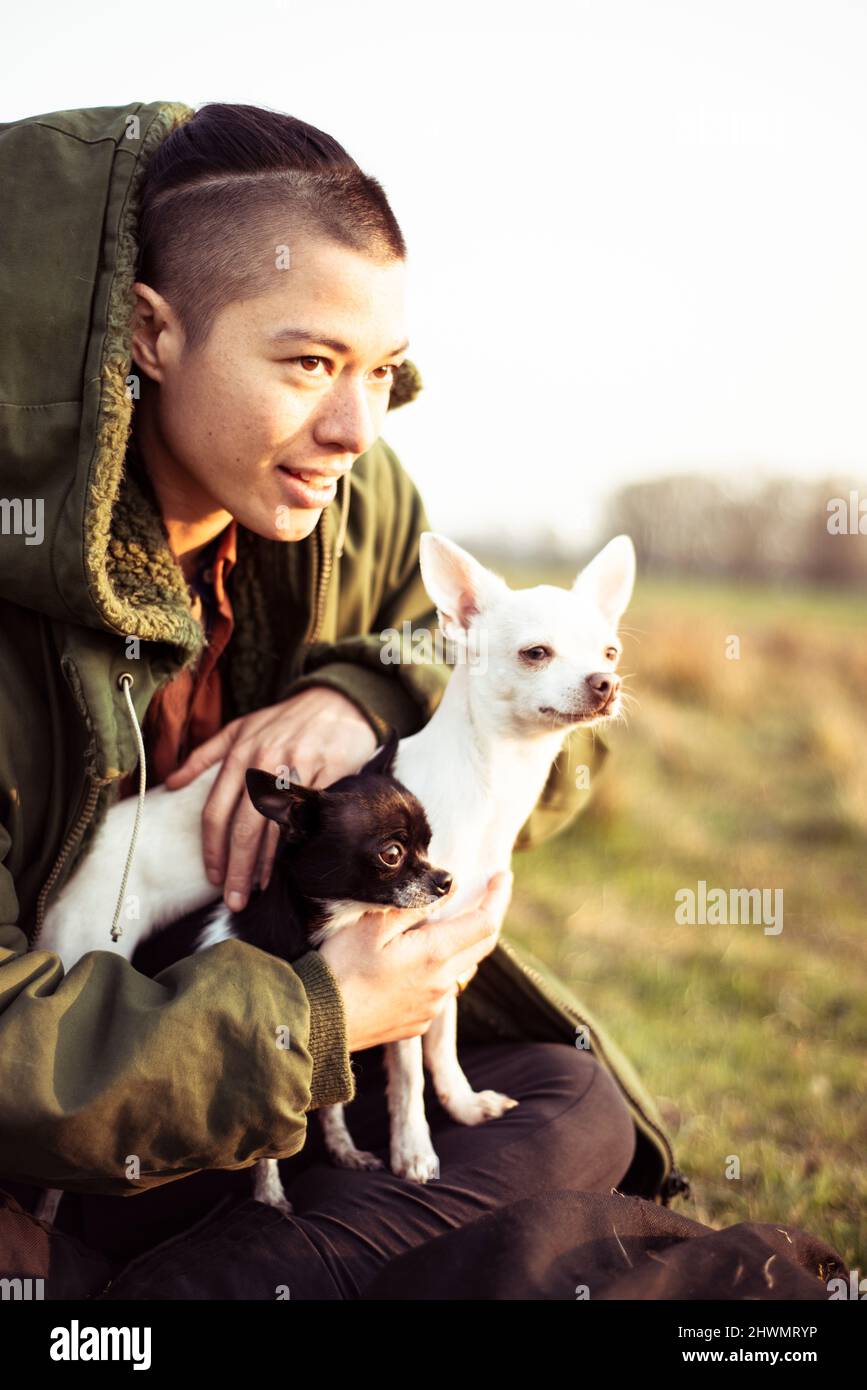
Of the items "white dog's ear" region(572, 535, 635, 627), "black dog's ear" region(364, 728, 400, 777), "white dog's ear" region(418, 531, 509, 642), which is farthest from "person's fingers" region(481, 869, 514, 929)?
"white dog's ear" region(572, 535, 635, 627)

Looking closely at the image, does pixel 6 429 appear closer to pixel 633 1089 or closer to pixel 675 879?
pixel 633 1089

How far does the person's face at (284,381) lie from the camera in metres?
2.35

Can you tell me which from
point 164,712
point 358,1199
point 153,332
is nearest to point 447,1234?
→ point 358,1199

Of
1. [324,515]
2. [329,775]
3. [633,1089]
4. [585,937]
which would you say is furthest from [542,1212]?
[585,937]

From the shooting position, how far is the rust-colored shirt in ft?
9.32

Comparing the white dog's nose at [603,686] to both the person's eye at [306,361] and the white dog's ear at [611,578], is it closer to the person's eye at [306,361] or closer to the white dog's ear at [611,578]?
the white dog's ear at [611,578]

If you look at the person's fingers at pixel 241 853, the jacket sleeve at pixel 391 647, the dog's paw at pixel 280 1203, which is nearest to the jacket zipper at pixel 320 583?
the jacket sleeve at pixel 391 647

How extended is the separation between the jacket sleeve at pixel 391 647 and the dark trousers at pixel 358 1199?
86 cm

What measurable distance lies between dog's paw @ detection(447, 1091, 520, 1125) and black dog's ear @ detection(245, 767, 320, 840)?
76 cm

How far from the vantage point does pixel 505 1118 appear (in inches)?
109

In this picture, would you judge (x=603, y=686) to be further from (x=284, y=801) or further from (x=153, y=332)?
(x=153, y=332)

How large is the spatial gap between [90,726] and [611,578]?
1.31 meters

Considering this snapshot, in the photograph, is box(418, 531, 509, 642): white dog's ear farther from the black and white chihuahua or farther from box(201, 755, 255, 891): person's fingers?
box(201, 755, 255, 891): person's fingers

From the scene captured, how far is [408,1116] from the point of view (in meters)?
2.65
